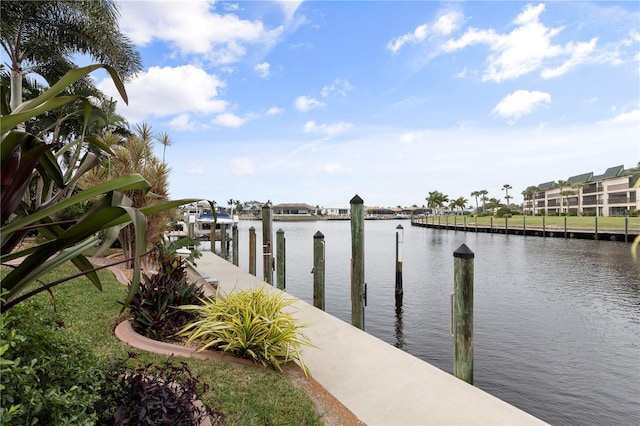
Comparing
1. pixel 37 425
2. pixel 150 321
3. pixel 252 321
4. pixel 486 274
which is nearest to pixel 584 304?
pixel 486 274

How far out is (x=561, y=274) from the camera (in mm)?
16438

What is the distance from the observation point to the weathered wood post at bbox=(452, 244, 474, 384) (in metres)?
4.93

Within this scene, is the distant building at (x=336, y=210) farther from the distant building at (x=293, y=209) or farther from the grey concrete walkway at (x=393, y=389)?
the grey concrete walkway at (x=393, y=389)

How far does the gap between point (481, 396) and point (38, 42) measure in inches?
760

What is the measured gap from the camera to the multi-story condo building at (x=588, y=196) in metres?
65.1

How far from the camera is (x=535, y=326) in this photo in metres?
9.30

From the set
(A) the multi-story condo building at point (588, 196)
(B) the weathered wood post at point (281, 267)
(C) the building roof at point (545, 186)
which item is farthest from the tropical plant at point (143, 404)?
(C) the building roof at point (545, 186)

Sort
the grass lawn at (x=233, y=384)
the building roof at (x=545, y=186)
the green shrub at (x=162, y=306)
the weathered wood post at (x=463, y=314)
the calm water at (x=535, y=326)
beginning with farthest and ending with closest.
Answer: the building roof at (x=545, y=186), the calm water at (x=535, y=326), the weathered wood post at (x=463, y=314), the green shrub at (x=162, y=306), the grass lawn at (x=233, y=384)

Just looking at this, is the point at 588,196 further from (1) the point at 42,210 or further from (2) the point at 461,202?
(1) the point at 42,210

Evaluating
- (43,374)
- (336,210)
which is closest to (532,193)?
(336,210)

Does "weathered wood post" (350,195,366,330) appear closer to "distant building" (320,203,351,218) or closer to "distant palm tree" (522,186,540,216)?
"distant palm tree" (522,186,540,216)

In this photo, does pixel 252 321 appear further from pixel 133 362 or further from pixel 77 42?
pixel 77 42

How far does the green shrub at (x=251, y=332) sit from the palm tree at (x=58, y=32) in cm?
1390

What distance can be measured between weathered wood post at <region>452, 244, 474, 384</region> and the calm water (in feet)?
5.40
